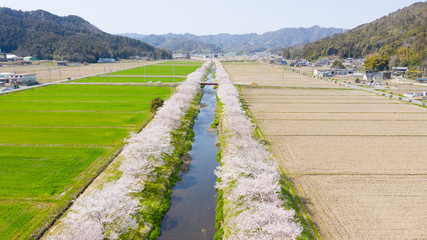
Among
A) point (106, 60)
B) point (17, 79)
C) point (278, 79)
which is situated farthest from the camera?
point (106, 60)

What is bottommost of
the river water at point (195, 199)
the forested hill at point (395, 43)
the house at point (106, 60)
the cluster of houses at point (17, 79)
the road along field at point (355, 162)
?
the river water at point (195, 199)

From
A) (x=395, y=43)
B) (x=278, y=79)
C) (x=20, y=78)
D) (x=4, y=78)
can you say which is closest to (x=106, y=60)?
(x=4, y=78)

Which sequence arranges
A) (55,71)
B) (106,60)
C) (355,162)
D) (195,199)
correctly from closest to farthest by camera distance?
(195,199), (355,162), (55,71), (106,60)

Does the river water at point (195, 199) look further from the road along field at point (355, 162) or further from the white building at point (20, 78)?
the white building at point (20, 78)

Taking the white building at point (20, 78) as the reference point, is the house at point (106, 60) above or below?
above

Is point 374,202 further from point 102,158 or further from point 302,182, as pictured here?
point 102,158

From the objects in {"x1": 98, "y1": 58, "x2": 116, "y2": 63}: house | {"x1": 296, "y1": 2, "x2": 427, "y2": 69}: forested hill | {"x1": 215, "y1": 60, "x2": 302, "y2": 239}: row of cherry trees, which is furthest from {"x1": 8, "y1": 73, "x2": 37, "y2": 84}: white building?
{"x1": 296, "y1": 2, "x2": 427, "y2": 69}: forested hill

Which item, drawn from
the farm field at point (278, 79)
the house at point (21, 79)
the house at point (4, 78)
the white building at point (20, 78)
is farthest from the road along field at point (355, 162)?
the house at point (4, 78)

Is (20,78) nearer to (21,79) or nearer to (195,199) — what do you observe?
(21,79)
